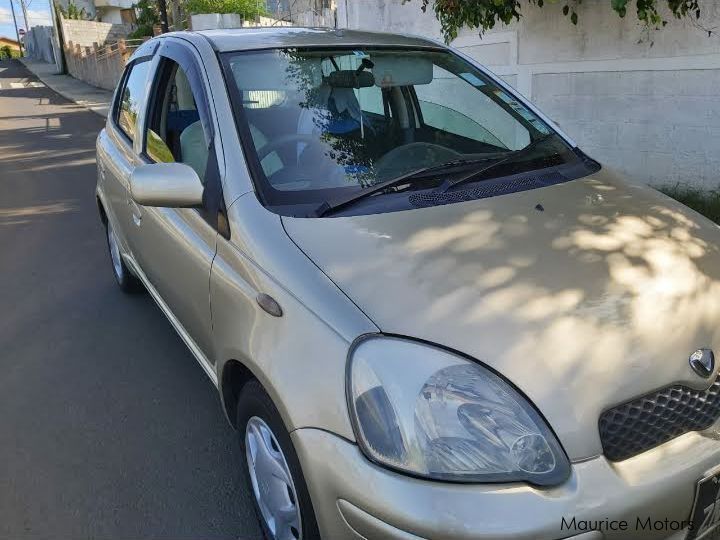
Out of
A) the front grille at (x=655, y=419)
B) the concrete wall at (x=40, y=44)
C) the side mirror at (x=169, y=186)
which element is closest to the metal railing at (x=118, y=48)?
the concrete wall at (x=40, y=44)

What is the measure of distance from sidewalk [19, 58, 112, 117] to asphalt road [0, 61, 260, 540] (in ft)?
39.9

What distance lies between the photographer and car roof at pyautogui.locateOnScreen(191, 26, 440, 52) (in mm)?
2824

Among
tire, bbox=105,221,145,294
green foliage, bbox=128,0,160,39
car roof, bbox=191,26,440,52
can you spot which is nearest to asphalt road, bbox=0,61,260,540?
tire, bbox=105,221,145,294

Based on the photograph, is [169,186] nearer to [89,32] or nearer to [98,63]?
[98,63]

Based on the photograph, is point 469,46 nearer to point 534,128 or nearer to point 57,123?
point 534,128

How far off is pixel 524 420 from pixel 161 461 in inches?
73.8

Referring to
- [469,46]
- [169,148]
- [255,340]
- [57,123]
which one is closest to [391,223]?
[255,340]

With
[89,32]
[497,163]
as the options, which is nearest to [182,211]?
[497,163]

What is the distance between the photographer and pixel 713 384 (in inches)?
68.4

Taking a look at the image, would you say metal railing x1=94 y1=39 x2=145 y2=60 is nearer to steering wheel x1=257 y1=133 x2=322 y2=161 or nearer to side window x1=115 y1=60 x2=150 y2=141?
side window x1=115 y1=60 x2=150 y2=141

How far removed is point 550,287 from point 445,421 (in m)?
0.52

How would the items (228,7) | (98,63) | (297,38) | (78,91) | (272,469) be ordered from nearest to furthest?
1. (272,469)
2. (297,38)
3. (228,7)
4. (78,91)
5. (98,63)

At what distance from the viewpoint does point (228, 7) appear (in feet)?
62.5

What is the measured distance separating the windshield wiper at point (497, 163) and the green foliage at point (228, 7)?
1833 cm
